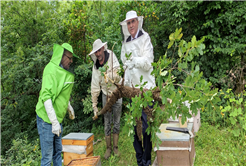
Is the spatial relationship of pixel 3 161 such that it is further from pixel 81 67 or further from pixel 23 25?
pixel 23 25

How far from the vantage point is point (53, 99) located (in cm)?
246

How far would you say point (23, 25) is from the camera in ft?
18.7

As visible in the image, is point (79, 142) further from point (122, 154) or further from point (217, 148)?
point (217, 148)

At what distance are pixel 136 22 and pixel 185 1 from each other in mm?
2996

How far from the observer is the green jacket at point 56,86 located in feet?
7.95

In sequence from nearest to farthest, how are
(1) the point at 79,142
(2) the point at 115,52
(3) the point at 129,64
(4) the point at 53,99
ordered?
1. (3) the point at 129,64
2. (4) the point at 53,99
3. (1) the point at 79,142
4. (2) the point at 115,52

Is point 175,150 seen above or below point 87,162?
above

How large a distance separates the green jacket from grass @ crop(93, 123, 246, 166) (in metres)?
1.14

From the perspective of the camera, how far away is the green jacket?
7.95ft

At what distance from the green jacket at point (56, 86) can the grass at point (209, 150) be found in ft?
3.74

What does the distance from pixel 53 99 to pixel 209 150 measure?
9.44ft

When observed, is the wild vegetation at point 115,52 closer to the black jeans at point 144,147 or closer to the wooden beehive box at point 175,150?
the black jeans at point 144,147

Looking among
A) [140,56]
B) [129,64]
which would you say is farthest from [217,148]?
[129,64]

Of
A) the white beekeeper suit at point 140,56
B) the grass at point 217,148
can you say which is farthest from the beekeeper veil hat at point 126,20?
the grass at point 217,148
